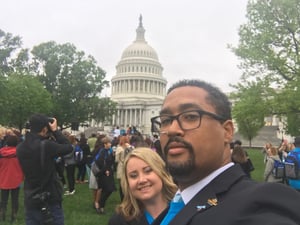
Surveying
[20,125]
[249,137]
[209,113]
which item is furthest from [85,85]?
[209,113]

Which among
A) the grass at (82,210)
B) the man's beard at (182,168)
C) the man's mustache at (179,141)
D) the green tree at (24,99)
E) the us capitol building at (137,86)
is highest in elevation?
the us capitol building at (137,86)

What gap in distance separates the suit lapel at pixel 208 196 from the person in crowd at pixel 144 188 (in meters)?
1.77

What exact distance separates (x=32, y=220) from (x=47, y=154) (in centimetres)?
88

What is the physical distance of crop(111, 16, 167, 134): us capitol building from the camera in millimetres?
105438

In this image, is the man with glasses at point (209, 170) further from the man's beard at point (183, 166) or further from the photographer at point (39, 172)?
the photographer at point (39, 172)

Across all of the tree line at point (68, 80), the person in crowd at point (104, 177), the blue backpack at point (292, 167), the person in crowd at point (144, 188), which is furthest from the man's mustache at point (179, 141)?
the tree line at point (68, 80)

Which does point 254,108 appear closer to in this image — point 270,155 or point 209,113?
point 270,155

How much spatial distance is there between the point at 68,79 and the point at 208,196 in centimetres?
5367

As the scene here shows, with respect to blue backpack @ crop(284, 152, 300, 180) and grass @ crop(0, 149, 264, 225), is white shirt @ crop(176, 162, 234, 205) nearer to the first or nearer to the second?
blue backpack @ crop(284, 152, 300, 180)


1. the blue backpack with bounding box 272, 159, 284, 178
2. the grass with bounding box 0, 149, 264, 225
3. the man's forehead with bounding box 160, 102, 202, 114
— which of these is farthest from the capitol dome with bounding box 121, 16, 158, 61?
the man's forehead with bounding box 160, 102, 202, 114

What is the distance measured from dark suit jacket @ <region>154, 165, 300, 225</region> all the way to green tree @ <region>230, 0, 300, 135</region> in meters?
20.5

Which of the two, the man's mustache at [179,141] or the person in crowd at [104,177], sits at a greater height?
the man's mustache at [179,141]

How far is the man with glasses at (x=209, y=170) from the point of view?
55.1 inches

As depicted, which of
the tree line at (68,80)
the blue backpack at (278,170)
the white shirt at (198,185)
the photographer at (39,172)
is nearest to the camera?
the white shirt at (198,185)
